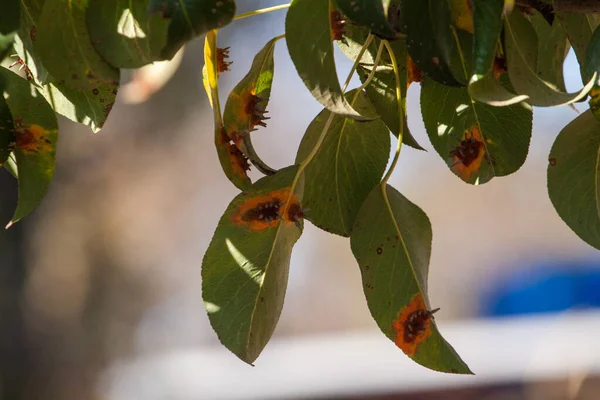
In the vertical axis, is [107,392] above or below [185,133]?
below

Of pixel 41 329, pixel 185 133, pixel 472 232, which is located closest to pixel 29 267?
pixel 41 329

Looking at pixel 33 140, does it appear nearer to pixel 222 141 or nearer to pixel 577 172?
pixel 222 141

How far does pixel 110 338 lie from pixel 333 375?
2.09 feet

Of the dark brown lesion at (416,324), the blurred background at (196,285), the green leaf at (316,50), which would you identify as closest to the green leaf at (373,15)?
the green leaf at (316,50)

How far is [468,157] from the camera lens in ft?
1.06

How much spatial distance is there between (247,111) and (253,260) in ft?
0.22

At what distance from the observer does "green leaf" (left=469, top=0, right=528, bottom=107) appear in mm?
230

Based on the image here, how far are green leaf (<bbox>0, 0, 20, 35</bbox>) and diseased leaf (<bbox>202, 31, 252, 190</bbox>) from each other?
8 centimetres

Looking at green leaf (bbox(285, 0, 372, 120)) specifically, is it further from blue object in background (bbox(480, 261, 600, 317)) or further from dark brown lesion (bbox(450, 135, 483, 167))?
blue object in background (bbox(480, 261, 600, 317))

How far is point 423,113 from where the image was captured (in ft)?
1.12

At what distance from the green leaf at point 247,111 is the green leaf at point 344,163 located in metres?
0.04

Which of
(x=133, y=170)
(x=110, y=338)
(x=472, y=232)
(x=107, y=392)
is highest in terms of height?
(x=133, y=170)

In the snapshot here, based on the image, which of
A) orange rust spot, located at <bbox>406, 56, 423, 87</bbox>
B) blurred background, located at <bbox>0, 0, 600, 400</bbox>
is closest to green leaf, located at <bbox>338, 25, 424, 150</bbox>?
orange rust spot, located at <bbox>406, 56, 423, 87</bbox>

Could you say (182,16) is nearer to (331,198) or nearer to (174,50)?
(174,50)
